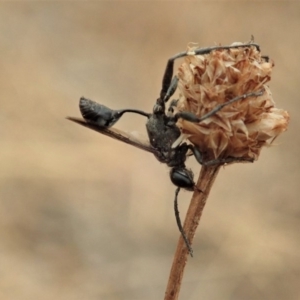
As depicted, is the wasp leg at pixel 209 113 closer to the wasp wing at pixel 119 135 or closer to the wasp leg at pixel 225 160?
the wasp leg at pixel 225 160

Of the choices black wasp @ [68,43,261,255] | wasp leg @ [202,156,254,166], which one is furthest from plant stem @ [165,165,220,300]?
black wasp @ [68,43,261,255]

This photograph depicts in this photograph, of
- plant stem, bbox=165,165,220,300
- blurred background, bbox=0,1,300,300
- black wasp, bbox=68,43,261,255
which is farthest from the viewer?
blurred background, bbox=0,1,300,300

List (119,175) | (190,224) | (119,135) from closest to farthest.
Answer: (190,224) → (119,135) → (119,175)

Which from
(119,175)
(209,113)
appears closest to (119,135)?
(209,113)

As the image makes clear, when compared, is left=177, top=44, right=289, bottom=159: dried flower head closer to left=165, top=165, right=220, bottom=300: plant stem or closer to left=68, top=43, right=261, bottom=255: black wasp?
left=165, top=165, right=220, bottom=300: plant stem

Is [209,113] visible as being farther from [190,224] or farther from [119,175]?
[119,175]

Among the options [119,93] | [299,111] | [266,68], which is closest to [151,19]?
[119,93]
